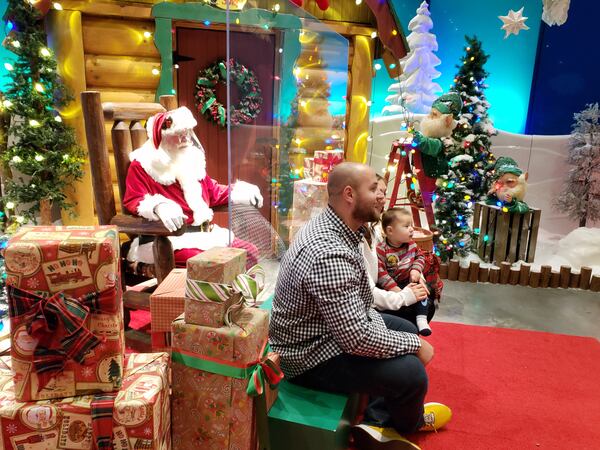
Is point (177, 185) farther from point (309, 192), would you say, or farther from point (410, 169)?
point (410, 169)

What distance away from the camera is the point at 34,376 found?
Result: 1.52 m

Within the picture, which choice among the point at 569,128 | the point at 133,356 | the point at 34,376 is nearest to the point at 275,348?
the point at 133,356

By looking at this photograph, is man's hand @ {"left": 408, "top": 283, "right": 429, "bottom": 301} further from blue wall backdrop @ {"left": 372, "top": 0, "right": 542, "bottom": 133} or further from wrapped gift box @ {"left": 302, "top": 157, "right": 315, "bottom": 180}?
blue wall backdrop @ {"left": 372, "top": 0, "right": 542, "bottom": 133}

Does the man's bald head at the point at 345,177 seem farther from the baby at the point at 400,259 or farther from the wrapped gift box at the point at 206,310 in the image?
the baby at the point at 400,259

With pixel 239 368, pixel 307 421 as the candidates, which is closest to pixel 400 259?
pixel 307 421

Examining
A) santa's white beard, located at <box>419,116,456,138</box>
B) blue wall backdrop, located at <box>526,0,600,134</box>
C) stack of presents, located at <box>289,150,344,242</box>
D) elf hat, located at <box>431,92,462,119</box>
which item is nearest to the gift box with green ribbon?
stack of presents, located at <box>289,150,344,242</box>

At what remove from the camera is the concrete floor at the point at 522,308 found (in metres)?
4.19

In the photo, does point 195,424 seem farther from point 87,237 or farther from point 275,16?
point 275,16

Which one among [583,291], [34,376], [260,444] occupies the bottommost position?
[583,291]

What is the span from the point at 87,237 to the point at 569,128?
7.30 m

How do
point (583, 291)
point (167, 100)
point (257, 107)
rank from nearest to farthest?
point (257, 107)
point (167, 100)
point (583, 291)

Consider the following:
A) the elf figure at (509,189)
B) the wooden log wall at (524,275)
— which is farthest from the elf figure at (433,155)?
the elf figure at (509,189)

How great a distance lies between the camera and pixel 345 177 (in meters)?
2.14

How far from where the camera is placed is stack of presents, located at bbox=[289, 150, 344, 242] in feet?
11.3
